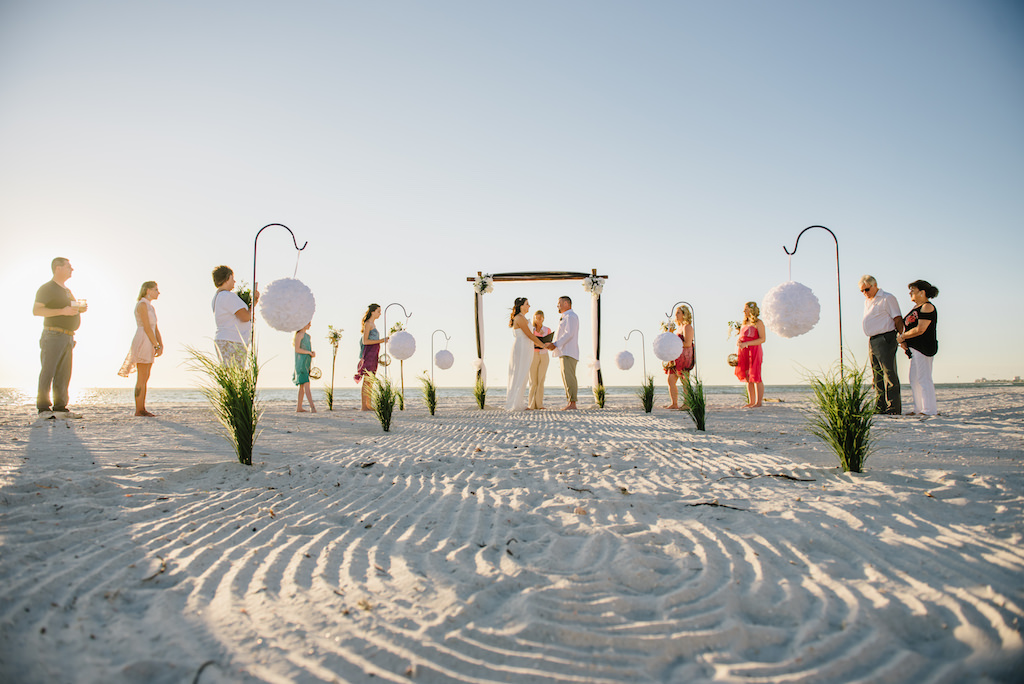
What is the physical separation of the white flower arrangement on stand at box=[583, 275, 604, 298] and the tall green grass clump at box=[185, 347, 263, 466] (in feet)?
31.2

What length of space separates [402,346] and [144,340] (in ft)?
16.2

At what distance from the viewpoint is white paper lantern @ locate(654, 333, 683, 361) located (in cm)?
939

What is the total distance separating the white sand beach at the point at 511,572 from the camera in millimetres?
1347

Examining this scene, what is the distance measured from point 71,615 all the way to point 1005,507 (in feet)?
13.4

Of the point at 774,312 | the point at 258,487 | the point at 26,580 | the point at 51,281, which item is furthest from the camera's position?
the point at 774,312

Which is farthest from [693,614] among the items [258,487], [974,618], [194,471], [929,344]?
[929,344]

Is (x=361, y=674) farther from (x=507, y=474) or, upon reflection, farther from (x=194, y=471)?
(x=194, y=471)

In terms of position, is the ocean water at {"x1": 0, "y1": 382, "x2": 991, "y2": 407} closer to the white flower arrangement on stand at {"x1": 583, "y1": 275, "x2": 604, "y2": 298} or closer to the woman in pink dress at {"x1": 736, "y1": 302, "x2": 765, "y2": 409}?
the woman in pink dress at {"x1": 736, "y1": 302, "x2": 765, "y2": 409}

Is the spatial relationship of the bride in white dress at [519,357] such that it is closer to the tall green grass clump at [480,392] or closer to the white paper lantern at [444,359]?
the tall green grass clump at [480,392]

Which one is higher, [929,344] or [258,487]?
[929,344]

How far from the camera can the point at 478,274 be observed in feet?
41.1

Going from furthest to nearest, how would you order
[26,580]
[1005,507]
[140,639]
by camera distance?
[1005,507]
[26,580]
[140,639]

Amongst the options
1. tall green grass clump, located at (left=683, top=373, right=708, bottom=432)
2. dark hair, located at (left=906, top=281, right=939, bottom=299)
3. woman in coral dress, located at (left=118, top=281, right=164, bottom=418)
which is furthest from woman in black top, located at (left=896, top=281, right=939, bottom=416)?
woman in coral dress, located at (left=118, top=281, right=164, bottom=418)

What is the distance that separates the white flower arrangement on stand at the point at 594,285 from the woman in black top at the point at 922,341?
6458 mm
